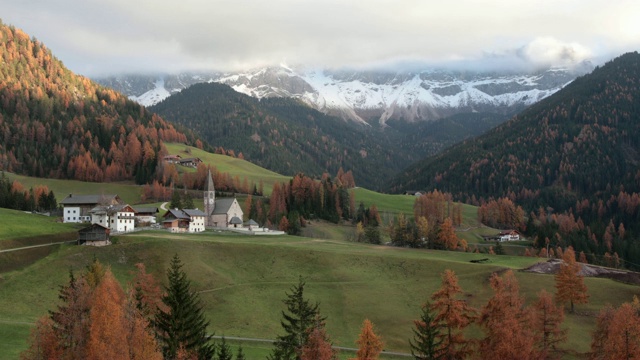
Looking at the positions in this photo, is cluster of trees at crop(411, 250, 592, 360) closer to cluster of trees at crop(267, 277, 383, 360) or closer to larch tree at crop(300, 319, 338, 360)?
cluster of trees at crop(267, 277, 383, 360)

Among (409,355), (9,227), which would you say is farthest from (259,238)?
(409,355)

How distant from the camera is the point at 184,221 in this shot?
13025cm

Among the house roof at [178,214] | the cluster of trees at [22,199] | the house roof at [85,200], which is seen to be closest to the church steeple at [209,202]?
the house roof at [178,214]

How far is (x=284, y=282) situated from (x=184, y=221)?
47.1 metres

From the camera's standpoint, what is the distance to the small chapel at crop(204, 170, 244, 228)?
14825 centimetres

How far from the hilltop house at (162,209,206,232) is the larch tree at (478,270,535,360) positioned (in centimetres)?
8125

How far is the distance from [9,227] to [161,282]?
127 ft

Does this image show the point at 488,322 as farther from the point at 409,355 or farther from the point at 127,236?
the point at 127,236

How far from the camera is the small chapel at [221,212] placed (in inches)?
5837

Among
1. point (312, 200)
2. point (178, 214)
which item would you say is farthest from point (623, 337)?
point (312, 200)

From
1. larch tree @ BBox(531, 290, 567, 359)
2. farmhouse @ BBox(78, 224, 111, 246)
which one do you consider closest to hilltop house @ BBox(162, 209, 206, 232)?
farmhouse @ BBox(78, 224, 111, 246)

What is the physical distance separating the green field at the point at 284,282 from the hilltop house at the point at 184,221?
64.2ft

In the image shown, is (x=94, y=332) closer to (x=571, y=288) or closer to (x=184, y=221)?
(x=571, y=288)

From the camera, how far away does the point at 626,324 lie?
5344cm
